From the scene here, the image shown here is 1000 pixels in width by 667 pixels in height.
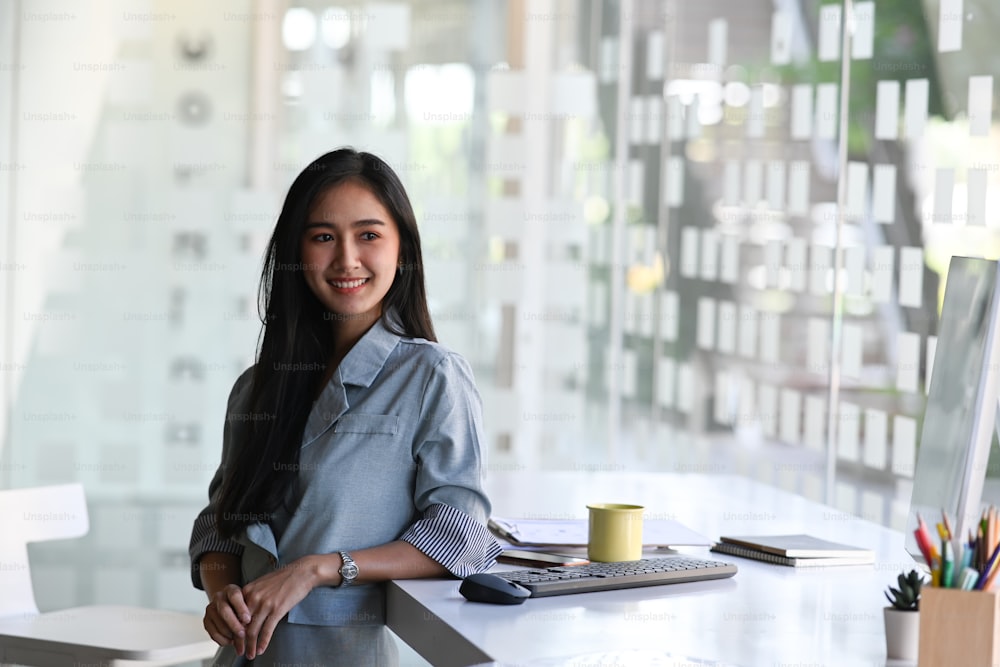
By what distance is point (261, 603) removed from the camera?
146 centimetres

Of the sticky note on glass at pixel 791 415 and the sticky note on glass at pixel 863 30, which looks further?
the sticky note on glass at pixel 791 415

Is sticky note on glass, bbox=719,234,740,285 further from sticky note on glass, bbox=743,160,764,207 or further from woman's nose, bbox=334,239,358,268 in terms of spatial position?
woman's nose, bbox=334,239,358,268

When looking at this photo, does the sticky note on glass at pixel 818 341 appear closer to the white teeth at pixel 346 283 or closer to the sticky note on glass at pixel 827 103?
the sticky note on glass at pixel 827 103

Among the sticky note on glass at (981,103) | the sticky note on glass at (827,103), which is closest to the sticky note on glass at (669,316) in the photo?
the sticky note on glass at (827,103)

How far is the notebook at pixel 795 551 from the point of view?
1.65 meters

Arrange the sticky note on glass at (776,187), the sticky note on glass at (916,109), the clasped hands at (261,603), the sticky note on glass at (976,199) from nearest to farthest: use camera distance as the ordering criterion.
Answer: the clasped hands at (261,603), the sticky note on glass at (976,199), the sticky note on glass at (916,109), the sticky note on glass at (776,187)

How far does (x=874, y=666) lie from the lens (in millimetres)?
1171

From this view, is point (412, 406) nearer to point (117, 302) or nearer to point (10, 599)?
point (10, 599)

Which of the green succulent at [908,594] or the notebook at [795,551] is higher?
the green succulent at [908,594]

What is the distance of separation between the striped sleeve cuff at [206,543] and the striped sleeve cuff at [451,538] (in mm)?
298

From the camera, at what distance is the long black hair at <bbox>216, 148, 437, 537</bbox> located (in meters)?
1.59

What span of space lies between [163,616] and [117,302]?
1.67m

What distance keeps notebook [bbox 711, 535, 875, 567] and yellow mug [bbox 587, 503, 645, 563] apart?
8.0 inches

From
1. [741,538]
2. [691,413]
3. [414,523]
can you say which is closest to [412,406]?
[414,523]
